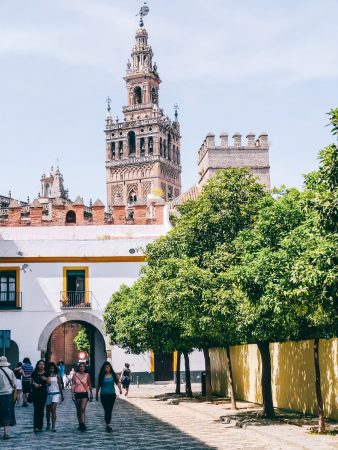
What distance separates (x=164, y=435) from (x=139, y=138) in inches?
3539

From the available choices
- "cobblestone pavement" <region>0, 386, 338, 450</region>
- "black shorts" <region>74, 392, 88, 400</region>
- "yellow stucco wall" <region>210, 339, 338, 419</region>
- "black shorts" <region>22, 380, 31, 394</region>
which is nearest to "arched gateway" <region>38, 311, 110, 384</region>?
"yellow stucco wall" <region>210, 339, 338, 419</region>

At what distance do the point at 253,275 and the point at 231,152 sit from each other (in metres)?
35.0

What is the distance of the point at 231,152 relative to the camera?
4866 cm

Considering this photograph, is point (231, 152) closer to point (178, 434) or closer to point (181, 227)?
point (181, 227)

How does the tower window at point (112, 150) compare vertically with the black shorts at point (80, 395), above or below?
above

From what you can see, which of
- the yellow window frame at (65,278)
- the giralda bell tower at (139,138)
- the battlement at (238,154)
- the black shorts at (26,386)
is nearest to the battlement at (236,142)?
the battlement at (238,154)

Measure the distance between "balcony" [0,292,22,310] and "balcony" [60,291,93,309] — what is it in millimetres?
2038

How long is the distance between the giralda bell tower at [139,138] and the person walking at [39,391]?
85.2 metres

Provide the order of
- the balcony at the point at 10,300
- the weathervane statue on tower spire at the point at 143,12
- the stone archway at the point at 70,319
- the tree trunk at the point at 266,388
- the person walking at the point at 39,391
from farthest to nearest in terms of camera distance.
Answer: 1. the weathervane statue on tower spire at the point at 143,12
2. the balcony at the point at 10,300
3. the stone archway at the point at 70,319
4. the tree trunk at the point at 266,388
5. the person walking at the point at 39,391

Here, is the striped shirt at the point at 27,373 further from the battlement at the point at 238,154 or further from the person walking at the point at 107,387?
the battlement at the point at 238,154

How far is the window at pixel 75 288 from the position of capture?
37.0 metres

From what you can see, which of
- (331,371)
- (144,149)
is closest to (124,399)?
(331,371)

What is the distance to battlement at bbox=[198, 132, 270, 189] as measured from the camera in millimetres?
48375

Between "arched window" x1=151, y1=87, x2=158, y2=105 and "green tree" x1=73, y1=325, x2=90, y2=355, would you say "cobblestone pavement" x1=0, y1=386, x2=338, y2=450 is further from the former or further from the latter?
"arched window" x1=151, y1=87, x2=158, y2=105
